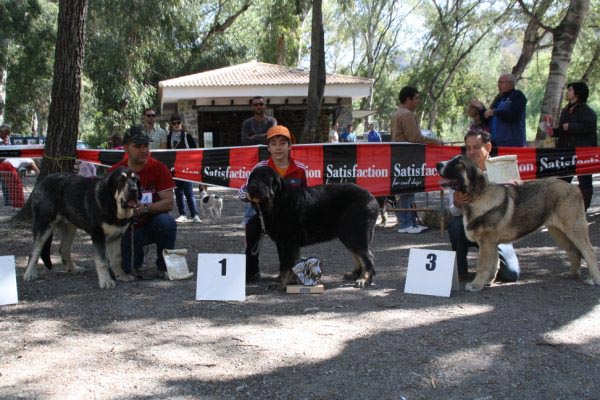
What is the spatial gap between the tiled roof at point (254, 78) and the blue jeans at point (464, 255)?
17954 mm

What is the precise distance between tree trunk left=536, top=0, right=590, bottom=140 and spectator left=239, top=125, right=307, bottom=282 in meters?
7.54

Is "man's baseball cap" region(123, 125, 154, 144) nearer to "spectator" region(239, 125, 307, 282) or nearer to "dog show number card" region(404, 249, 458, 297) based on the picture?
"spectator" region(239, 125, 307, 282)

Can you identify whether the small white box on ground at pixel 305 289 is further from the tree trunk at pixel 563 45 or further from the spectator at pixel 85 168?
the tree trunk at pixel 563 45

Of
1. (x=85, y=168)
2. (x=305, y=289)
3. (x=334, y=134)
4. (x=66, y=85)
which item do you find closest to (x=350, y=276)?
(x=305, y=289)

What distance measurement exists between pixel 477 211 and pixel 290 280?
6.49 feet

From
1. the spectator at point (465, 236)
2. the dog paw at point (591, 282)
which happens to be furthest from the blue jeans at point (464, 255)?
the dog paw at point (591, 282)

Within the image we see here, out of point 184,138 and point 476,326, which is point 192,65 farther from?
point 476,326

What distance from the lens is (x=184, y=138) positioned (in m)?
11.6

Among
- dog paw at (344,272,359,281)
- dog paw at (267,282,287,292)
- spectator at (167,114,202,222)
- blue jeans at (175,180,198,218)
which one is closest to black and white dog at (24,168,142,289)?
dog paw at (267,282,287,292)

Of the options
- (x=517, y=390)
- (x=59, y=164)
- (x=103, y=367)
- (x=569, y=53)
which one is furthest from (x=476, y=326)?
(x=569, y=53)

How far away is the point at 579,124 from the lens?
8789 millimetres

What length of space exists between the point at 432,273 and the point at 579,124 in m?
4.67

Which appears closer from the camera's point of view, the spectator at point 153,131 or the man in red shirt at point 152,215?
the man in red shirt at point 152,215

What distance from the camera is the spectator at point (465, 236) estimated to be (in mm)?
5984
